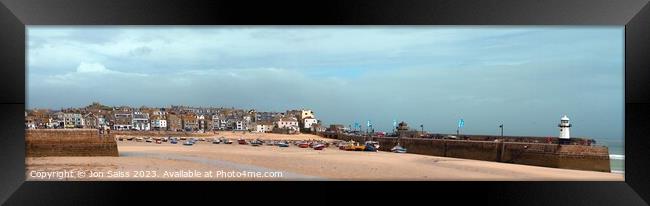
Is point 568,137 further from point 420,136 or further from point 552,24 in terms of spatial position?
point 552,24

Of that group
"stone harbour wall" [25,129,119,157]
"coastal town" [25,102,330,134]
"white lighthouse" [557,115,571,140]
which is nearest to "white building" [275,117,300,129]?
"coastal town" [25,102,330,134]

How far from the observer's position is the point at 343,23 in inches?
239

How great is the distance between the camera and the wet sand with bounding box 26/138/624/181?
45.8ft

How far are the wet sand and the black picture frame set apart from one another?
5.79m

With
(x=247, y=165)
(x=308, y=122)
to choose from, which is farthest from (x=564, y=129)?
(x=247, y=165)

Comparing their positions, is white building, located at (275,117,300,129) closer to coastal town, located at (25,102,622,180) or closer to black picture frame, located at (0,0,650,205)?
coastal town, located at (25,102,622,180)

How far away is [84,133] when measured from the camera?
17.5m

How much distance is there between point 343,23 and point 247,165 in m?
9.65

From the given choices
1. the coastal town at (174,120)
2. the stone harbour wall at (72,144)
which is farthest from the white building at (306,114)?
the stone harbour wall at (72,144)

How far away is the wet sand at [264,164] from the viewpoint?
14.0 meters

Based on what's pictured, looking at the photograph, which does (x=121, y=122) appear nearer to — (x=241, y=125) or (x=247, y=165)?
(x=241, y=125)

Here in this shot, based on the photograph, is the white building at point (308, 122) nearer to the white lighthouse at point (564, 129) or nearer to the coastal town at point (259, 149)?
the coastal town at point (259, 149)

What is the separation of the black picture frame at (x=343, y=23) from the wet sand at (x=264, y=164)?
19.0ft

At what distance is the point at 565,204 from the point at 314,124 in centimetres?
1351
